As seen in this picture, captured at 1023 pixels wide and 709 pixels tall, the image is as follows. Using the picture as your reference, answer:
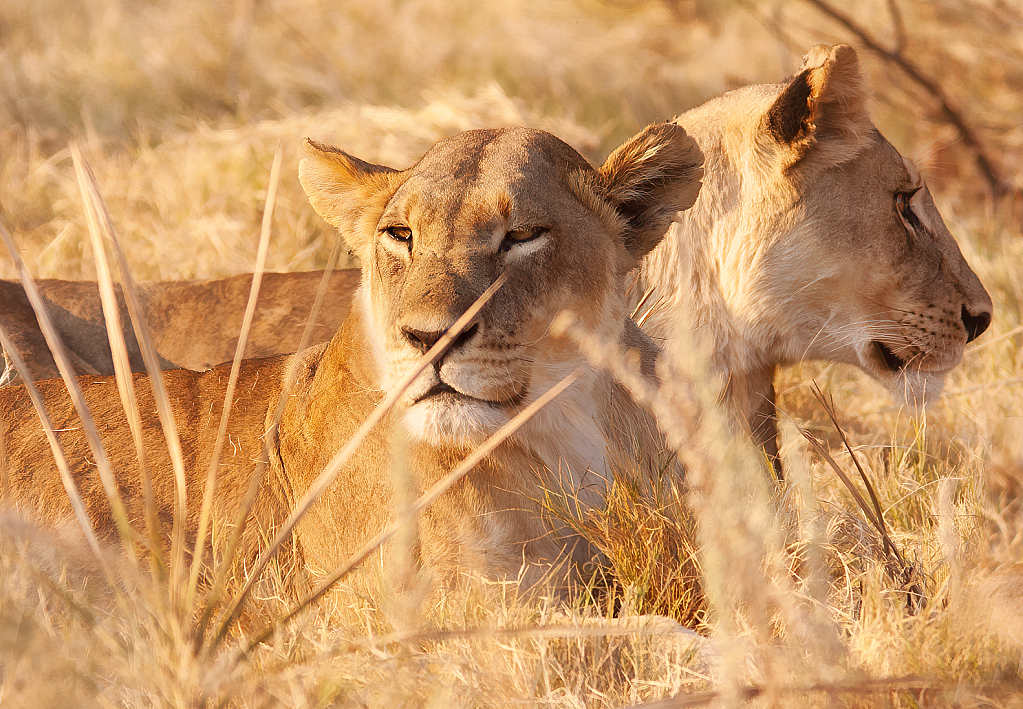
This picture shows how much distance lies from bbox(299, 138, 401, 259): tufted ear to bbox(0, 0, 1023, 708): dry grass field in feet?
2.80

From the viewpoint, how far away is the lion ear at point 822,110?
2.57 meters

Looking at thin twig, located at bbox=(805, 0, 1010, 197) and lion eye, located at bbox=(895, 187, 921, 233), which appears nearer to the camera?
lion eye, located at bbox=(895, 187, 921, 233)

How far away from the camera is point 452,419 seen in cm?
193

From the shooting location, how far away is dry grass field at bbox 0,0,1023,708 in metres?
1.64

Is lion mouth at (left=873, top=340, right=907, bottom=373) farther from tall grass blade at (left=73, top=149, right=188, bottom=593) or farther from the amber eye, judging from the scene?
tall grass blade at (left=73, top=149, right=188, bottom=593)

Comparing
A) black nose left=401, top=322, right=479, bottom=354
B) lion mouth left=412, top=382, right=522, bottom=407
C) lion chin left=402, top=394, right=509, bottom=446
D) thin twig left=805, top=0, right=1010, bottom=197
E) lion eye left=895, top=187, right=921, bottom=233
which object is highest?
black nose left=401, top=322, right=479, bottom=354

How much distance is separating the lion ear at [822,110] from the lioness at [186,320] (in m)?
1.62

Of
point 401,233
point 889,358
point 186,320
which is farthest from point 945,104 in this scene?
point 401,233

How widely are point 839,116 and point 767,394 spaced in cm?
88

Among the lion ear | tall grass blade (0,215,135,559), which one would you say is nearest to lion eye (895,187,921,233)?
the lion ear

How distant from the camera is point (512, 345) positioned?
1997 mm

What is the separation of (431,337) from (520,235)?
0.38 meters

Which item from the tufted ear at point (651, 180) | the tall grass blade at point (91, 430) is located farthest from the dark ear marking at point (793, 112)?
the tall grass blade at point (91, 430)

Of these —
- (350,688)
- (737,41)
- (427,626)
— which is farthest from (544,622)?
(737,41)
